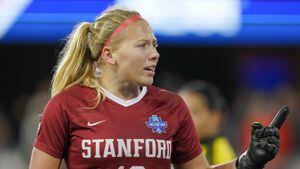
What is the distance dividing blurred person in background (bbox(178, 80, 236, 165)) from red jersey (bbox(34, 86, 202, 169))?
7.31 feet

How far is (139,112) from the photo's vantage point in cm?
433

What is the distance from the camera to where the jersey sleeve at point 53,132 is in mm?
4199

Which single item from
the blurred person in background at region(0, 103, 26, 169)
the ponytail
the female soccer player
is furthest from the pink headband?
the blurred person in background at region(0, 103, 26, 169)

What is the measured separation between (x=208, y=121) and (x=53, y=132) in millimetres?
2760

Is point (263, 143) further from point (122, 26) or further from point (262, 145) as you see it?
point (122, 26)

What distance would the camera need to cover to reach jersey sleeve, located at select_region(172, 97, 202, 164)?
440cm

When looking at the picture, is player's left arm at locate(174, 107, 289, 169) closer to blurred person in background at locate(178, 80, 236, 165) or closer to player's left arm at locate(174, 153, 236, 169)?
player's left arm at locate(174, 153, 236, 169)

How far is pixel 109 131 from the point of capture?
4.22 metres

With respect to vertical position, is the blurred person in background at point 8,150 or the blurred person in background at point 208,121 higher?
the blurred person in background at point 208,121

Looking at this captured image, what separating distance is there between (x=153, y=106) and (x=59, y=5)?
6.12 m

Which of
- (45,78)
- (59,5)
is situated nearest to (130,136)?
(59,5)

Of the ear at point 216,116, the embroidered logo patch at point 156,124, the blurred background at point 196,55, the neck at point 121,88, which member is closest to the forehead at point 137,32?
the neck at point 121,88

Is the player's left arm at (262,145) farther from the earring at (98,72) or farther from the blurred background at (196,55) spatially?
the blurred background at (196,55)

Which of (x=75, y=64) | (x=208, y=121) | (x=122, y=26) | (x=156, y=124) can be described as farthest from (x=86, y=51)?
(x=208, y=121)
